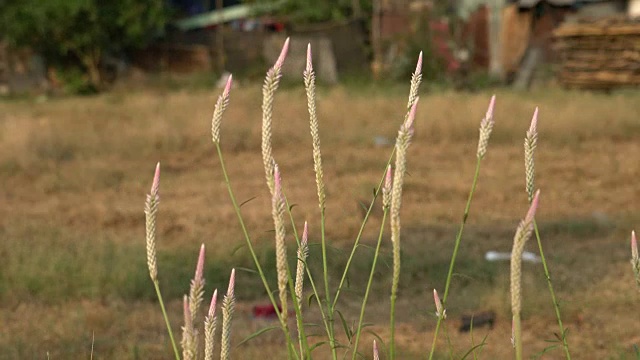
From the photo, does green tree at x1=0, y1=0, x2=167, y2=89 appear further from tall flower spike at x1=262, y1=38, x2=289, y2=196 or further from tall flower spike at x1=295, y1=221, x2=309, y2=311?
tall flower spike at x1=262, y1=38, x2=289, y2=196

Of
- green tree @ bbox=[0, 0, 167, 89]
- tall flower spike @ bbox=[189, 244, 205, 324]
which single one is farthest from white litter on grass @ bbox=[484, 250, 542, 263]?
green tree @ bbox=[0, 0, 167, 89]

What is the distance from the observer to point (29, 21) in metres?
21.2

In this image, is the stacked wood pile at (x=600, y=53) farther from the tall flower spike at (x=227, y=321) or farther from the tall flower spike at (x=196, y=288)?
the tall flower spike at (x=196, y=288)

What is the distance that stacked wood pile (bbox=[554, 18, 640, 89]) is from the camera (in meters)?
16.5

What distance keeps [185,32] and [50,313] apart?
19353 mm

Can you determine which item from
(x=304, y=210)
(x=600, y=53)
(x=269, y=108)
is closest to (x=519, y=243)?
(x=269, y=108)

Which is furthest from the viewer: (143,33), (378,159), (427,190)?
(143,33)

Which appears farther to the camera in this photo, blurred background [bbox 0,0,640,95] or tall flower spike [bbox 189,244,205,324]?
blurred background [bbox 0,0,640,95]

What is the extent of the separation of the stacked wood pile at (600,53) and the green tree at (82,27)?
894 cm

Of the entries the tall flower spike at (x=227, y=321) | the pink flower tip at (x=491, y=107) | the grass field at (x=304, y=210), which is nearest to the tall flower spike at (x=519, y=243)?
the pink flower tip at (x=491, y=107)

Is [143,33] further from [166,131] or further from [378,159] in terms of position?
[378,159]

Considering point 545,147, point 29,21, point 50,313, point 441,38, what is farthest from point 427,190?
point 29,21

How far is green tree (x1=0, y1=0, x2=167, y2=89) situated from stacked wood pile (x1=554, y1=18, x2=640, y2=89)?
8.94 meters

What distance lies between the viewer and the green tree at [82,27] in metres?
21.2
